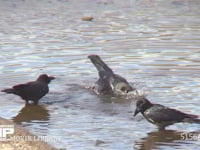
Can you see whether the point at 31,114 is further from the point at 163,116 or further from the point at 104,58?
the point at 104,58

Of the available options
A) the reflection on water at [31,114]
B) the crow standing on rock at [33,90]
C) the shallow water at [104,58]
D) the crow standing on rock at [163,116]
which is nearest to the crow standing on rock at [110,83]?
the shallow water at [104,58]

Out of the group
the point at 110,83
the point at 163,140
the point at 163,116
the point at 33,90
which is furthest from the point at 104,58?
the point at 163,140

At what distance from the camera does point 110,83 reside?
1323cm

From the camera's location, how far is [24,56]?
15.4 m

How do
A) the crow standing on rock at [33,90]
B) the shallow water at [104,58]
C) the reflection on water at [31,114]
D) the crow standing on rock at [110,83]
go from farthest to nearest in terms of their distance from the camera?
1. the crow standing on rock at [110,83]
2. the crow standing on rock at [33,90]
3. the reflection on water at [31,114]
4. the shallow water at [104,58]

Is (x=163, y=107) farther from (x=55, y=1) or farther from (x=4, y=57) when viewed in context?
(x=55, y=1)

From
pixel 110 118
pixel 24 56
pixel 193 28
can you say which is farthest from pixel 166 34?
pixel 110 118

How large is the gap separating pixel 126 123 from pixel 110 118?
0.36 m

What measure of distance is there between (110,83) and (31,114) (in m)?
1.82

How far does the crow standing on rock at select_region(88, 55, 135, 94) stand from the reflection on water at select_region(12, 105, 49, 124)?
1273mm

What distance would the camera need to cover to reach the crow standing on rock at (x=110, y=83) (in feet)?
42.3

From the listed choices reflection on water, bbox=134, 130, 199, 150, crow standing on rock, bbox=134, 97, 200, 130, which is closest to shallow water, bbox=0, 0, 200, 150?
reflection on water, bbox=134, 130, 199, 150

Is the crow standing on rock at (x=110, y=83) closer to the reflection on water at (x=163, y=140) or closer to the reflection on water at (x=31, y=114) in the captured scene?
the reflection on water at (x=31, y=114)

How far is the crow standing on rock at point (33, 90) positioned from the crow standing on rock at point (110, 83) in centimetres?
94
